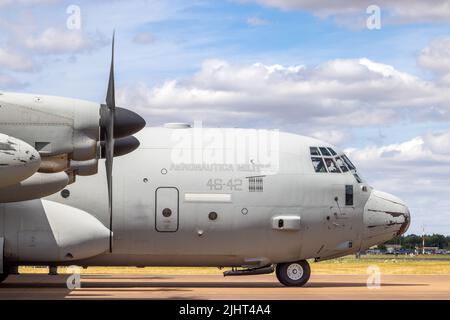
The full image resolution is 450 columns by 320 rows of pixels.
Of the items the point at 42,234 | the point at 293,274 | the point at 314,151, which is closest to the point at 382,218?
the point at 314,151

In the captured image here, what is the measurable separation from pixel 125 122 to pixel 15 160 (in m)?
3.89

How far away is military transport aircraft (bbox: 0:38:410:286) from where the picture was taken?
95.7 ft

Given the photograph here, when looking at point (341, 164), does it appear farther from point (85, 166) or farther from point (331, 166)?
point (85, 166)

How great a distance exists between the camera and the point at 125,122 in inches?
890

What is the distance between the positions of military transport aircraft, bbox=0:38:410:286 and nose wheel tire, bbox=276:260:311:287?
0.12 feet

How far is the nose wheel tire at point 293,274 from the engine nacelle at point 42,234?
7193 millimetres

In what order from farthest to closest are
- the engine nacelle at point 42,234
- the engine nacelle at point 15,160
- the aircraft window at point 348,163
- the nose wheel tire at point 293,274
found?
the aircraft window at point 348,163, the nose wheel tire at point 293,274, the engine nacelle at point 42,234, the engine nacelle at point 15,160

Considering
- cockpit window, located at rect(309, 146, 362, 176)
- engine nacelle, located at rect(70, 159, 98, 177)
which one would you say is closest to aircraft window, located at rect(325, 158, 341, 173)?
cockpit window, located at rect(309, 146, 362, 176)

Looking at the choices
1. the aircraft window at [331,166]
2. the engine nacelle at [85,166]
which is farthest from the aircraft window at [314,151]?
the engine nacelle at [85,166]

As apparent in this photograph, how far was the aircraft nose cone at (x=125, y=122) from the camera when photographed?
22562mm

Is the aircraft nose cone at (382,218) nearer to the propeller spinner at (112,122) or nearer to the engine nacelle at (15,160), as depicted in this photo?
the propeller spinner at (112,122)

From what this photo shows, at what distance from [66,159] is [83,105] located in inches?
55.3

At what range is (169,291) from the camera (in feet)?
97.5

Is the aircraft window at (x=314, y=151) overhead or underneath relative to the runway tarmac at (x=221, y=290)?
overhead
